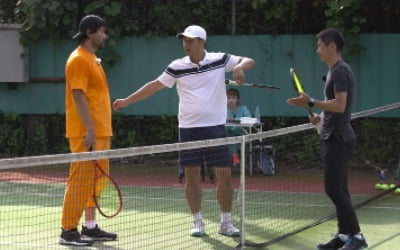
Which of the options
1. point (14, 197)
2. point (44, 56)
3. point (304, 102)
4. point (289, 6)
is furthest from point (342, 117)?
point (44, 56)

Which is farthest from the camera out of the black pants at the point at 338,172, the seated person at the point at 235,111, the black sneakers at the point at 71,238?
the seated person at the point at 235,111

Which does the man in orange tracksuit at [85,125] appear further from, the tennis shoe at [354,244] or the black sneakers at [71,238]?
the tennis shoe at [354,244]

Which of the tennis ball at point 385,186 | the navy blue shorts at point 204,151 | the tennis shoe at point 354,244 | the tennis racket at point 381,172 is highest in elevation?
the navy blue shorts at point 204,151

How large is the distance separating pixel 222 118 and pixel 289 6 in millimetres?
6984

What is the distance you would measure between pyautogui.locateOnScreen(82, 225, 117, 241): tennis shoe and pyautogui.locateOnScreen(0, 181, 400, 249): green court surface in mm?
90

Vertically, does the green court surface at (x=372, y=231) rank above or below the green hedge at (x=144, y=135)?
below

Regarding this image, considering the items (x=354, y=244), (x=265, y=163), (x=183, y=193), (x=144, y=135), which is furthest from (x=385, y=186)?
(x=144, y=135)

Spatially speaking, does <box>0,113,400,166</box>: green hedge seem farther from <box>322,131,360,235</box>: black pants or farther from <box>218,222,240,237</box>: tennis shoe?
<box>322,131,360,235</box>: black pants

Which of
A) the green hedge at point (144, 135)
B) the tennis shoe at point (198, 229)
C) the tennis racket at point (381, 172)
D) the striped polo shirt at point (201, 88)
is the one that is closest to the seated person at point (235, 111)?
the green hedge at point (144, 135)

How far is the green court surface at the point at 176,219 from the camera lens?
7355mm

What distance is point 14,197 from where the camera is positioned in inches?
410

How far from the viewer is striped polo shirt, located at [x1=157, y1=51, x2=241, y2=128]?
7473 mm

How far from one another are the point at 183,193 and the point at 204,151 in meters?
3.51

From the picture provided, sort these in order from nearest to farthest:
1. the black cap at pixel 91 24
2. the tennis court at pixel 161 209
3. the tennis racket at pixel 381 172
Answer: the black cap at pixel 91 24
the tennis court at pixel 161 209
the tennis racket at pixel 381 172
